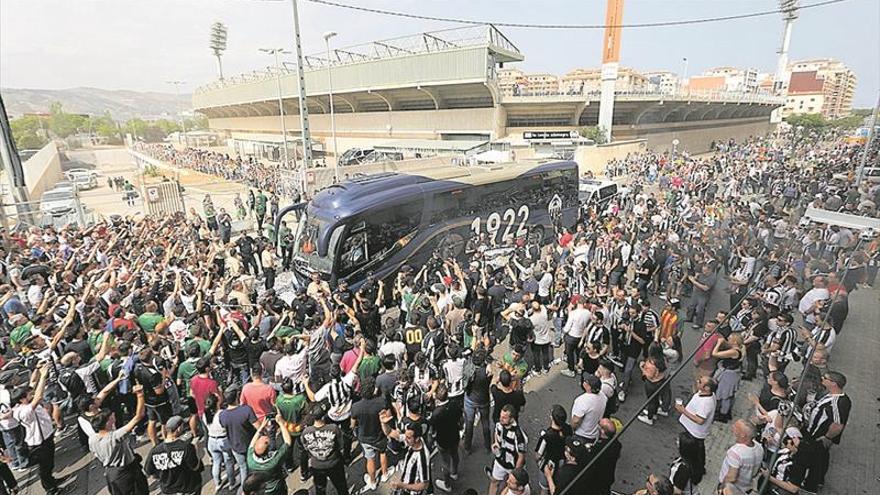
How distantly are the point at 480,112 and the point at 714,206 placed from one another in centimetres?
2825

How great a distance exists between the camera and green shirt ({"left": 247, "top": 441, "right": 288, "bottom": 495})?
4105 millimetres

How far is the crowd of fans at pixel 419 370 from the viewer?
4309 mm

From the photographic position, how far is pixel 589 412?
4730 mm

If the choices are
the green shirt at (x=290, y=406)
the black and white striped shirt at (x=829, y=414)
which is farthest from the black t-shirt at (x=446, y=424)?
the black and white striped shirt at (x=829, y=414)

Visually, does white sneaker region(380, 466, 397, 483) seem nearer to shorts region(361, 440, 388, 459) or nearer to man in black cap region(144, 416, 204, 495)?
shorts region(361, 440, 388, 459)

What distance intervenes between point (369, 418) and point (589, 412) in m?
2.39

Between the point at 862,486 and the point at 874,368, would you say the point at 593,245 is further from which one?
the point at 862,486

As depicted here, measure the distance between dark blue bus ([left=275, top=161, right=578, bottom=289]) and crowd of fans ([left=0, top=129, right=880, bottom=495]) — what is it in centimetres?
87

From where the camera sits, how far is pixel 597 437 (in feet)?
15.6

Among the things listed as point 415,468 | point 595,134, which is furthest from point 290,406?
point 595,134

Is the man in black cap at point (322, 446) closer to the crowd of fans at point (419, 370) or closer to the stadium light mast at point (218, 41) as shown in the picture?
the crowd of fans at point (419, 370)

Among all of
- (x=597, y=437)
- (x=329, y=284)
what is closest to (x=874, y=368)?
(x=597, y=437)

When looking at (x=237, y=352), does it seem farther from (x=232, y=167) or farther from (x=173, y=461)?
(x=232, y=167)

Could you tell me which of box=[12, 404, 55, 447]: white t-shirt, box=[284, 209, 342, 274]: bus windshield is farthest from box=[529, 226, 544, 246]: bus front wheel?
box=[12, 404, 55, 447]: white t-shirt
